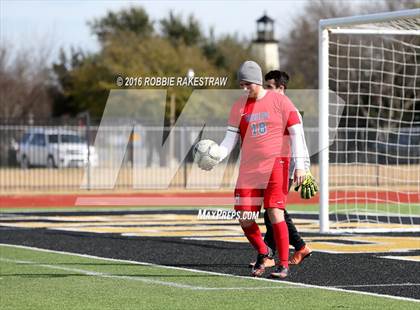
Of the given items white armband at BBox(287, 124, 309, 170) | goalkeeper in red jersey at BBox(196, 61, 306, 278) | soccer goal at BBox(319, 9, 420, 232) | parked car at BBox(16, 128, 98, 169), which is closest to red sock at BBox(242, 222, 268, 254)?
goalkeeper in red jersey at BBox(196, 61, 306, 278)

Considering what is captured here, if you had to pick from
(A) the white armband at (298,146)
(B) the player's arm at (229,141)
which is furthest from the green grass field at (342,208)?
(A) the white armband at (298,146)

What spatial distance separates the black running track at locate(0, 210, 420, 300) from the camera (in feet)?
36.9

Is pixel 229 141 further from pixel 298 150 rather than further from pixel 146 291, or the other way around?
pixel 146 291

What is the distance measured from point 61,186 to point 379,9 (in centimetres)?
2913

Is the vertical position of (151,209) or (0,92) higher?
(0,92)

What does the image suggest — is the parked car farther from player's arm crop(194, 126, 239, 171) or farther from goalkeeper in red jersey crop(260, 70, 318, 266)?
player's arm crop(194, 126, 239, 171)

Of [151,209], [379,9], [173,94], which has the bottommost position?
[151,209]

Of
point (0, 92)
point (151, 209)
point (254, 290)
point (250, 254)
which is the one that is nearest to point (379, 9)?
point (0, 92)

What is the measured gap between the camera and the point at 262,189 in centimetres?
1148

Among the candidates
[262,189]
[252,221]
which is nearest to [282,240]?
[252,221]

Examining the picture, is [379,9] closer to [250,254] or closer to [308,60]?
[308,60]

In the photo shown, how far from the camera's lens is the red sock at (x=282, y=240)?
11.4 meters

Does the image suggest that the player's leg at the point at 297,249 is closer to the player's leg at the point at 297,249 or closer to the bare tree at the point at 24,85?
the player's leg at the point at 297,249

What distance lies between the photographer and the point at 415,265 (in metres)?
12.7
